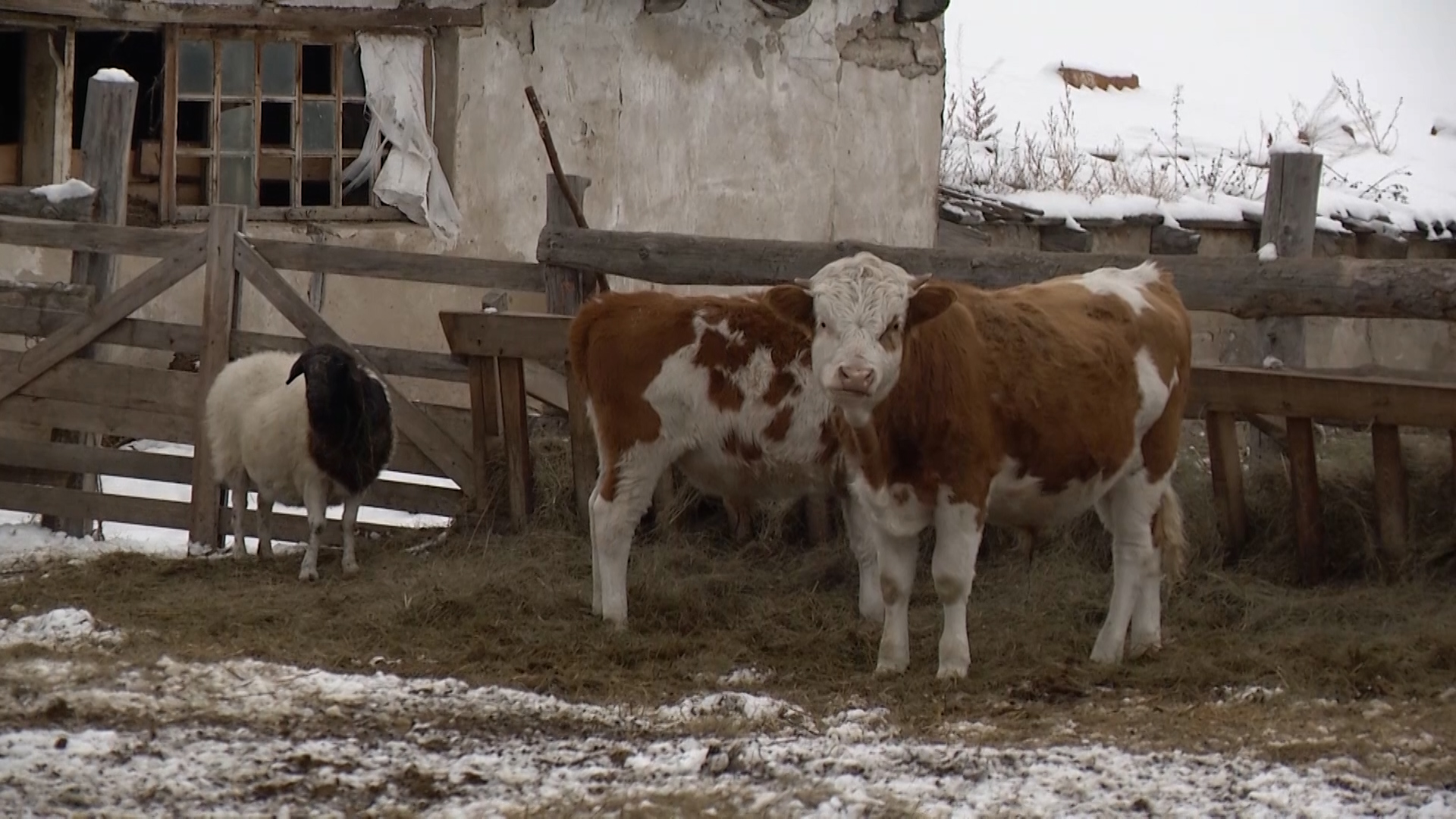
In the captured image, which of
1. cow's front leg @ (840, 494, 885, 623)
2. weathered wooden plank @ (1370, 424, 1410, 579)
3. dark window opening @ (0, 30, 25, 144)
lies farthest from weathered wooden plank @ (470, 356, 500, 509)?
dark window opening @ (0, 30, 25, 144)

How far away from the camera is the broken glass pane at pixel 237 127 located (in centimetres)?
1406

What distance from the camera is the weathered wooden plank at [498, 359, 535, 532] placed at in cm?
884

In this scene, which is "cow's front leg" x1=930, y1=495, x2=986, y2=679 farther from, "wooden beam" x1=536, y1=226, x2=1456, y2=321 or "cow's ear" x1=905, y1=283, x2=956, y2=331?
"wooden beam" x1=536, y1=226, x2=1456, y2=321

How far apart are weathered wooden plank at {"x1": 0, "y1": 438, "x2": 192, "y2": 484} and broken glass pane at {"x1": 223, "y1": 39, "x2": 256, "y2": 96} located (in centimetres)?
483

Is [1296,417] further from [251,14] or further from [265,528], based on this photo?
[251,14]

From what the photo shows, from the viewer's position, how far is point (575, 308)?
920 centimetres

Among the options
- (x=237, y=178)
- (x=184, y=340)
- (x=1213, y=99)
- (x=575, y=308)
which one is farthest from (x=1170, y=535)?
(x=1213, y=99)

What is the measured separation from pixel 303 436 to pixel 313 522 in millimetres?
444

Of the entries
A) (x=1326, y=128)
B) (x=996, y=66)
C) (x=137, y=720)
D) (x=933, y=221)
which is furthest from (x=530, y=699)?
(x=996, y=66)

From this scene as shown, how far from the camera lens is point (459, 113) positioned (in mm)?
13977

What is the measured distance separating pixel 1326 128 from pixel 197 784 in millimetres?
20612

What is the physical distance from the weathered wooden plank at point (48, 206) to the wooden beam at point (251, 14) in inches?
129

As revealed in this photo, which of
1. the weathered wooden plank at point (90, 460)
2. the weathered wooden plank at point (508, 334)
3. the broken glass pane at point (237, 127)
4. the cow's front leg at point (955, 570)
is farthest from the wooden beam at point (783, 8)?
the cow's front leg at point (955, 570)

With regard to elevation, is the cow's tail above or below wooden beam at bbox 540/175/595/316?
below
